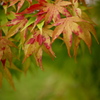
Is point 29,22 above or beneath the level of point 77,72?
above

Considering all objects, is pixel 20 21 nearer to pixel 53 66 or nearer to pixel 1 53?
pixel 1 53

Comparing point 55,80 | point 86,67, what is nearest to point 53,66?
point 86,67

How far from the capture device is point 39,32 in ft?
2.96

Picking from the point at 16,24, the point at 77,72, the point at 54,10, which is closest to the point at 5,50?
the point at 16,24

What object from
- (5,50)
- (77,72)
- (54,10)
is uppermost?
(54,10)

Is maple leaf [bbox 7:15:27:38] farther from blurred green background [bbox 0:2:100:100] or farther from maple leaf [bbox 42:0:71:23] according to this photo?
blurred green background [bbox 0:2:100:100]

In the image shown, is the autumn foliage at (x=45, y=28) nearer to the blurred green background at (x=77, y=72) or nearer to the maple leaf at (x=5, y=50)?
the maple leaf at (x=5, y=50)

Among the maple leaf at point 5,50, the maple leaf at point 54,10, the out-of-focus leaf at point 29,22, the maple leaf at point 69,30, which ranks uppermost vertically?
the maple leaf at point 54,10

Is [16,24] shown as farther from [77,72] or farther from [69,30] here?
[77,72]

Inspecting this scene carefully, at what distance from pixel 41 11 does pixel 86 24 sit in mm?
179

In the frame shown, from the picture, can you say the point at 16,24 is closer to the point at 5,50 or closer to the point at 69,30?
the point at 5,50

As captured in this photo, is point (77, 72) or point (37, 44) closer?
point (37, 44)

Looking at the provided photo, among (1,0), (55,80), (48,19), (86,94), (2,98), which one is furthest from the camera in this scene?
(2,98)

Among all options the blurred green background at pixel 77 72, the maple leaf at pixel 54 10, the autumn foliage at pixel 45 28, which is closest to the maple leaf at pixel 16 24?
the autumn foliage at pixel 45 28
